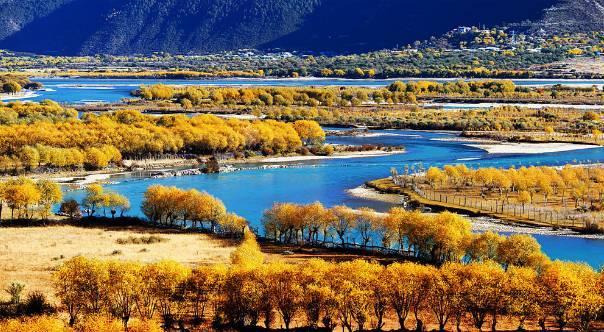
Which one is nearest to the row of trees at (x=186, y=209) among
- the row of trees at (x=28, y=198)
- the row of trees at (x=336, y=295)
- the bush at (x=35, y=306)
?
the row of trees at (x=28, y=198)

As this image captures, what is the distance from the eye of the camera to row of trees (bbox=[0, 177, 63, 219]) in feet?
175

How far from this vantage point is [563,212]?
54.1m

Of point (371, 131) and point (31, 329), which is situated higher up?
point (371, 131)

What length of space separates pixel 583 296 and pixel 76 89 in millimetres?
166864

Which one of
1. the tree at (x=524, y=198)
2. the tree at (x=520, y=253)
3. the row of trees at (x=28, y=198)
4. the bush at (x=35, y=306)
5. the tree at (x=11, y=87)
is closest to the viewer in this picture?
the bush at (x=35, y=306)

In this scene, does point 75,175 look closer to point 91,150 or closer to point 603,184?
point 91,150

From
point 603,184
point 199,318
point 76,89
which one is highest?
point 76,89

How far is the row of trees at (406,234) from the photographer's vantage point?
39969mm

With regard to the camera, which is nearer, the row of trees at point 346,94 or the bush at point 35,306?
the bush at point 35,306

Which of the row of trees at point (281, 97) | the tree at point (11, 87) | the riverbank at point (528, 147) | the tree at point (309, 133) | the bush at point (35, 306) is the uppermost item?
the tree at point (11, 87)

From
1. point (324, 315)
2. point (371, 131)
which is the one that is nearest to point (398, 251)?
point (324, 315)

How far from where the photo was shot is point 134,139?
80.8 metres

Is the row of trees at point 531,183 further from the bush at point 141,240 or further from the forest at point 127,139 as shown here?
the forest at point 127,139

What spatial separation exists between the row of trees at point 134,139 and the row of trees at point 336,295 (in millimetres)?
41500
